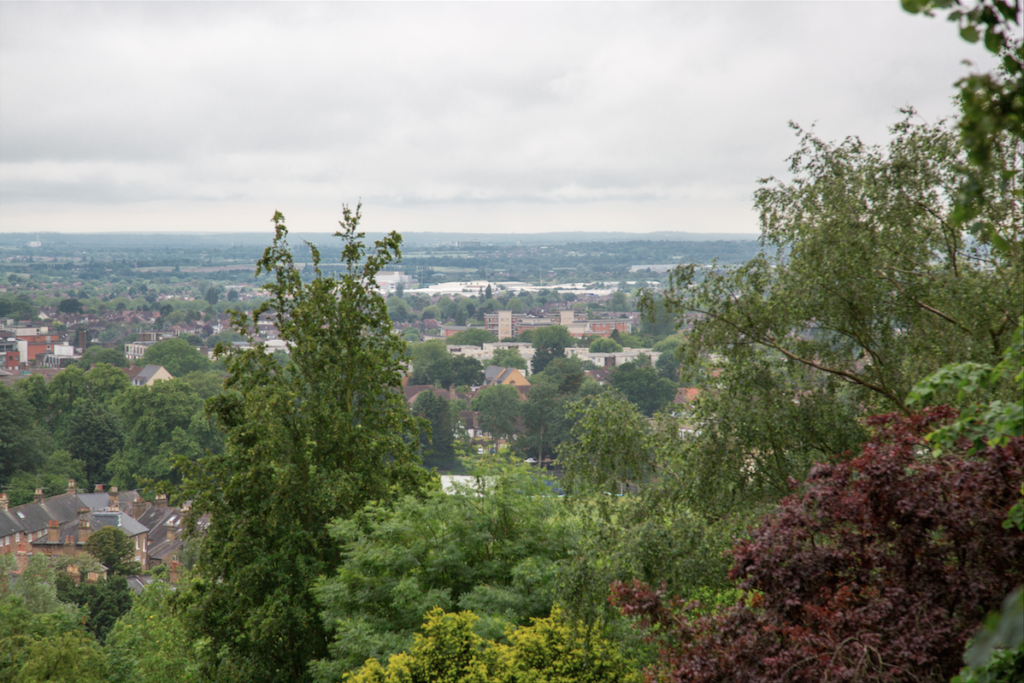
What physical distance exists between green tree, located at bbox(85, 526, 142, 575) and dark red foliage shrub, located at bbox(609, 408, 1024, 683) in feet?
144

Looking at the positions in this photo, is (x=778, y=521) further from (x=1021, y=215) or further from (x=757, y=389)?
(x=1021, y=215)

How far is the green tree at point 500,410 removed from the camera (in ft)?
248

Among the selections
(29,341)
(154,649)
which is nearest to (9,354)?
(29,341)

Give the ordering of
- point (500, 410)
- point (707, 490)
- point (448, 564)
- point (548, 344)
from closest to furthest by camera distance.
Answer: point (707, 490) → point (448, 564) → point (500, 410) → point (548, 344)

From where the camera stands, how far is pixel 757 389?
38.0 ft

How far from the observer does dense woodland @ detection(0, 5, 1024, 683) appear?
6203 mm

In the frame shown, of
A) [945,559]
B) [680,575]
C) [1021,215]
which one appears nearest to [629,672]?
[680,575]

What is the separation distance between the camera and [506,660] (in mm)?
9391

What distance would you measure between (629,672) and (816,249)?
5.95 m

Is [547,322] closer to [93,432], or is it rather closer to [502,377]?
[502,377]

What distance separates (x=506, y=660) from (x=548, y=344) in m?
117

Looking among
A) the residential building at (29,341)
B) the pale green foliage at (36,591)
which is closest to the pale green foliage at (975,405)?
the pale green foliage at (36,591)

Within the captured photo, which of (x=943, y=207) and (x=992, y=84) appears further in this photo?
(x=943, y=207)

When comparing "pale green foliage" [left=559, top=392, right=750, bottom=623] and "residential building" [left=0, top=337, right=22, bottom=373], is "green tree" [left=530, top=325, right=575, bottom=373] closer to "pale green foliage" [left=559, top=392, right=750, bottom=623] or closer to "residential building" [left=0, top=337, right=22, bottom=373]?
"residential building" [left=0, top=337, right=22, bottom=373]
